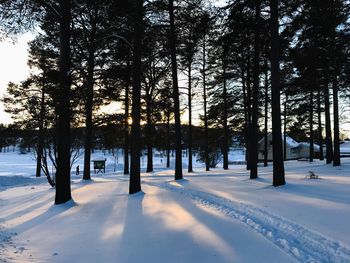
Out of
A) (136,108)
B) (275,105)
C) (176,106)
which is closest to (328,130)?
(176,106)

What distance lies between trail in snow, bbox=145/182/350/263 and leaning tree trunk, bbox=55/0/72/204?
4421mm

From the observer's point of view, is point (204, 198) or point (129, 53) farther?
point (129, 53)

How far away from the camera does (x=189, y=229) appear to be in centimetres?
593

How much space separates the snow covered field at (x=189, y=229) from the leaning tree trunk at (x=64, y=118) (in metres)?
0.57

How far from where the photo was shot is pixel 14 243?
5707mm

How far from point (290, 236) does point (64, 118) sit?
6899 millimetres

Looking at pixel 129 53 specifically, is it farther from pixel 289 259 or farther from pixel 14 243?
pixel 289 259

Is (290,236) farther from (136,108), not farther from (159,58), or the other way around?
(159,58)

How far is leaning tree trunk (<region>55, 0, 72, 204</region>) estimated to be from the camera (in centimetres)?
960

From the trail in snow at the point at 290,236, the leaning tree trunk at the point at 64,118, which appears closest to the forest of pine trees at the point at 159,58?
the leaning tree trunk at the point at 64,118

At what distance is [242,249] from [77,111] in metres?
15.7

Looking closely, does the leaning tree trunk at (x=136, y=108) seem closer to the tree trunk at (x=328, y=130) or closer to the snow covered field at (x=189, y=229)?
the snow covered field at (x=189, y=229)

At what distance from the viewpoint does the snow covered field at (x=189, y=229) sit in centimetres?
464

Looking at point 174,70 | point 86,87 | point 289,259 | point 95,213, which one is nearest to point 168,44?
point 174,70
